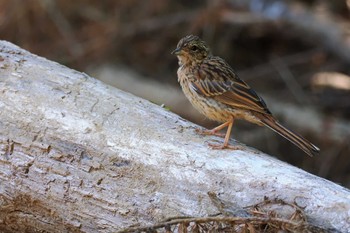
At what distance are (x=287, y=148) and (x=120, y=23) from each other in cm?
308

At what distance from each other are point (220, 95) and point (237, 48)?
4.96 m

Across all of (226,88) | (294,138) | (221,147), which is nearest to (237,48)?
(226,88)

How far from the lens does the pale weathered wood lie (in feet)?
16.3

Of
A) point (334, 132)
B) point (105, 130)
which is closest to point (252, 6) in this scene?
point (334, 132)

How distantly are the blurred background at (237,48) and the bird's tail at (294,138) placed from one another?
3349mm

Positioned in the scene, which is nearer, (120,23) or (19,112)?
(19,112)

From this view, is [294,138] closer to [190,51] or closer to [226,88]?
[226,88]

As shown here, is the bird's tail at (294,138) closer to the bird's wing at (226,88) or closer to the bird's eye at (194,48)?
the bird's wing at (226,88)

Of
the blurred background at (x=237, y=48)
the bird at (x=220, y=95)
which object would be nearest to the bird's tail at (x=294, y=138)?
the bird at (x=220, y=95)

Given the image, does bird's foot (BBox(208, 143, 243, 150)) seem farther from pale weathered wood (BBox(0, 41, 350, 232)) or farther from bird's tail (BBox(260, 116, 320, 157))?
bird's tail (BBox(260, 116, 320, 157))

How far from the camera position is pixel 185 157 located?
5.25 metres

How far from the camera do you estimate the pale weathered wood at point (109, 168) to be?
495 centimetres

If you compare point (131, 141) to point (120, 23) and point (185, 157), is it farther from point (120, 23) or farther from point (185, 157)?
point (120, 23)

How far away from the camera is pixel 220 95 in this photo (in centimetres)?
598
